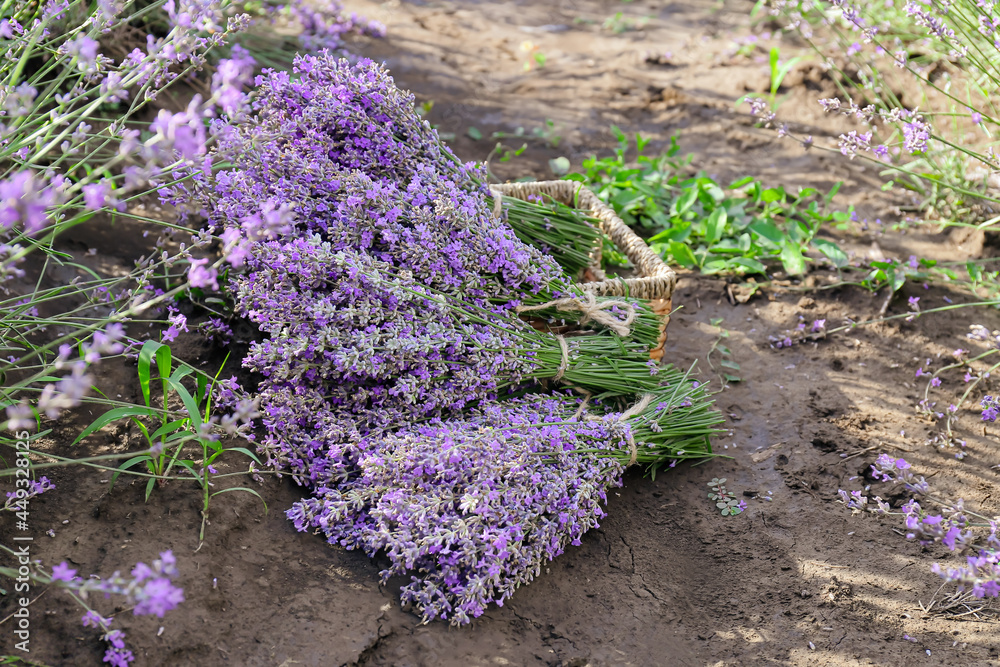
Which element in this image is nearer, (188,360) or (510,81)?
(188,360)

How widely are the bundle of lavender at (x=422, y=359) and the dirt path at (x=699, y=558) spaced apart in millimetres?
102

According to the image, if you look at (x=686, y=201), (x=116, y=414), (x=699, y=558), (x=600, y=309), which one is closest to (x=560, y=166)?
(x=686, y=201)

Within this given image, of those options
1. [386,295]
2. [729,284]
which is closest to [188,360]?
[386,295]

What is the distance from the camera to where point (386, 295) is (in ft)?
5.91

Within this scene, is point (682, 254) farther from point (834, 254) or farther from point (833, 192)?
point (833, 192)

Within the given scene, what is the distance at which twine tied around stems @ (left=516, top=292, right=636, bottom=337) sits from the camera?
6.81 feet

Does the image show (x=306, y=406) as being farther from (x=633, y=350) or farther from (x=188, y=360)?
(x=633, y=350)

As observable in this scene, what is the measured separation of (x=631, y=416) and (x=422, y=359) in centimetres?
63

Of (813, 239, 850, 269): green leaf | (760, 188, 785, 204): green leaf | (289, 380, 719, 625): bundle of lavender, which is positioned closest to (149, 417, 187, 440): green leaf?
(289, 380, 719, 625): bundle of lavender

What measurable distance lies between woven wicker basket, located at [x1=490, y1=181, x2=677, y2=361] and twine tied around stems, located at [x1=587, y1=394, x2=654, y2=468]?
26cm

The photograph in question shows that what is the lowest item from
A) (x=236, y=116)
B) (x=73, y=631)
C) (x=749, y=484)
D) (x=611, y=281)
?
(x=749, y=484)

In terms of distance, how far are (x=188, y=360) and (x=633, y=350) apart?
4.25 feet

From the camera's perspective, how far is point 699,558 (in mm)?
1903

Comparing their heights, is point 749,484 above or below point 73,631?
below
